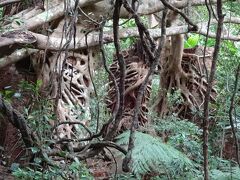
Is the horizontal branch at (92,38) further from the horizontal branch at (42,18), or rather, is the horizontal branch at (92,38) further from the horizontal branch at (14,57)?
the horizontal branch at (14,57)

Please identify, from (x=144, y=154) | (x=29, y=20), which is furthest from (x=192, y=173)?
(x=29, y=20)

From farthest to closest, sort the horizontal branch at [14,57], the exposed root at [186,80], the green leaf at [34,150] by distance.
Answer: the exposed root at [186,80] < the horizontal branch at [14,57] < the green leaf at [34,150]

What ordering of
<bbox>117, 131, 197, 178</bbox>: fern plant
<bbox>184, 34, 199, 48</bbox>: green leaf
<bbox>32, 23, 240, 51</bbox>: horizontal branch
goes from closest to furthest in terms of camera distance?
<bbox>117, 131, 197, 178</bbox>: fern plant < <bbox>32, 23, 240, 51</bbox>: horizontal branch < <bbox>184, 34, 199, 48</bbox>: green leaf

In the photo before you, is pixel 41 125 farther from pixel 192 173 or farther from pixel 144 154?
pixel 192 173

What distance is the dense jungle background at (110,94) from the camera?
1.79 metres

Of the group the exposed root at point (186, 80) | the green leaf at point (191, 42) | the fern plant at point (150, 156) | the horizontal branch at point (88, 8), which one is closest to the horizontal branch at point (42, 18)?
the horizontal branch at point (88, 8)

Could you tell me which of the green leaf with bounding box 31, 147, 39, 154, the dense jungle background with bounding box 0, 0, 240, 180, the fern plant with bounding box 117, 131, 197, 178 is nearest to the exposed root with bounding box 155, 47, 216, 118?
the dense jungle background with bounding box 0, 0, 240, 180

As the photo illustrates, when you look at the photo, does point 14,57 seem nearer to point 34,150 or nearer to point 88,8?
point 88,8

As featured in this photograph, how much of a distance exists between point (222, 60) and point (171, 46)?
1.56 meters

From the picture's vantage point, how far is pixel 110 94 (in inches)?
193

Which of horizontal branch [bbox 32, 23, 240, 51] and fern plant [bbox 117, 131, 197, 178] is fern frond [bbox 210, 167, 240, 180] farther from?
horizontal branch [bbox 32, 23, 240, 51]

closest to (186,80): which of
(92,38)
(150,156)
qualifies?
(92,38)

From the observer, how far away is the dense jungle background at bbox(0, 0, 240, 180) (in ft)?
5.86

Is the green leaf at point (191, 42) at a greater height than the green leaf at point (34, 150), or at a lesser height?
greater
